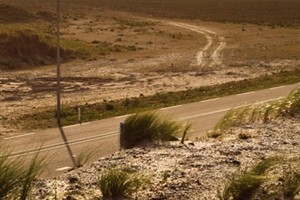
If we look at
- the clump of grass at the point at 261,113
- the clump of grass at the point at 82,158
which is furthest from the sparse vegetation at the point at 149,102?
the clump of grass at the point at 261,113

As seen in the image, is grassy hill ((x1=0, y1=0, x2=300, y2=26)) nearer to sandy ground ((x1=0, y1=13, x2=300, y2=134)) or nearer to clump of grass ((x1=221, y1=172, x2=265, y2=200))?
sandy ground ((x1=0, y1=13, x2=300, y2=134))

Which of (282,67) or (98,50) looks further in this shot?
(98,50)

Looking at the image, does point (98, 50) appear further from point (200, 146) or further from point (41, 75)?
point (200, 146)

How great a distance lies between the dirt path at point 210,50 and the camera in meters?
41.9

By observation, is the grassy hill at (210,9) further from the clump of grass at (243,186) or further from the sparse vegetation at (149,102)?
the clump of grass at (243,186)

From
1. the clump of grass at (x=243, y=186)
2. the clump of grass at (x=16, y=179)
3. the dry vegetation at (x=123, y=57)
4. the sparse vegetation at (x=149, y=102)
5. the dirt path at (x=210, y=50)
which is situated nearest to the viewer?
the clump of grass at (x=16, y=179)

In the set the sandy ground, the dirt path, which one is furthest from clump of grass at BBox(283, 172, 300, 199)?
the dirt path

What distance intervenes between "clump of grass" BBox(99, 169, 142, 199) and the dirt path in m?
32.6

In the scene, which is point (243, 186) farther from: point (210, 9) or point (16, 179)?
point (210, 9)

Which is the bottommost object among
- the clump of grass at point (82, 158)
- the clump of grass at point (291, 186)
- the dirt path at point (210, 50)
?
the dirt path at point (210, 50)

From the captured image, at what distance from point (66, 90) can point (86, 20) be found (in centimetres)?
4772

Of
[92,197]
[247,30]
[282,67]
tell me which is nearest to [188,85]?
[282,67]

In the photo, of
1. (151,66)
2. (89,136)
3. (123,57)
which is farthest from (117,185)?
(123,57)

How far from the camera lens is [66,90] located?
99.5ft
